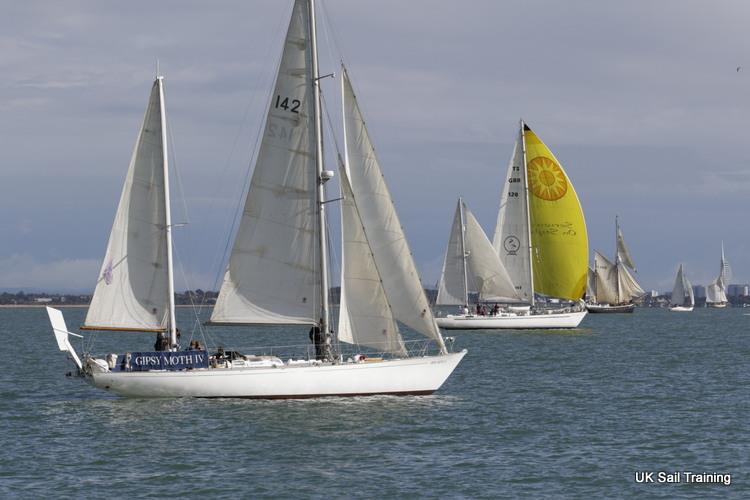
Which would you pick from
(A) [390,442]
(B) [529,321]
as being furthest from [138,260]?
(B) [529,321]

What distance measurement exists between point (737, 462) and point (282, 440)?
12.2 m

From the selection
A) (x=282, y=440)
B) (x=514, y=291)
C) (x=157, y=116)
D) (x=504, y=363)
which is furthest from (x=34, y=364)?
(x=514, y=291)

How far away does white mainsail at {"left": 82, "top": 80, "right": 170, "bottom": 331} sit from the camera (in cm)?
3750

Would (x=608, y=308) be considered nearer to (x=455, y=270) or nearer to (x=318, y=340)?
(x=455, y=270)

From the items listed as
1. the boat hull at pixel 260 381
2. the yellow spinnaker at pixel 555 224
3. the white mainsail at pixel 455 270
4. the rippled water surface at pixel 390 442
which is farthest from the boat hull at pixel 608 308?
the boat hull at pixel 260 381

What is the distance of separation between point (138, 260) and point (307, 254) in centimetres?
561

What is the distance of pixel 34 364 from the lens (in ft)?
205

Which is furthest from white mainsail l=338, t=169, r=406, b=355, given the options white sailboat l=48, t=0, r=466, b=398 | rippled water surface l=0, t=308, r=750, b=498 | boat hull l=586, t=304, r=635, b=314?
boat hull l=586, t=304, r=635, b=314

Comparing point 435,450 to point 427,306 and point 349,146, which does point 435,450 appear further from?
point 349,146

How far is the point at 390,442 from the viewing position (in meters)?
31.7

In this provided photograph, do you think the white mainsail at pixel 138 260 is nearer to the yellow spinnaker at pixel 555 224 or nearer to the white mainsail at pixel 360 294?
the white mainsail at pixel 360 294

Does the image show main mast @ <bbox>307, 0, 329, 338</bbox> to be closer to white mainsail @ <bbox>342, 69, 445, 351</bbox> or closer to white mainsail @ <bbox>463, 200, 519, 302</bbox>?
white mainsail @ <bbox>342, 69, 445, 351</bbox>

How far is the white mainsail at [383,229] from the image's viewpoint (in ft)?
125

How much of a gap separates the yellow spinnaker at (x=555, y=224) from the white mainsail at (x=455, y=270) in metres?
7.67
